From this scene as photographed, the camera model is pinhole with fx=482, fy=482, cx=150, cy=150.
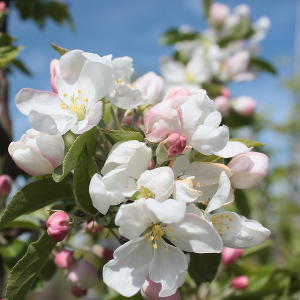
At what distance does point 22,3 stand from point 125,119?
117 cm

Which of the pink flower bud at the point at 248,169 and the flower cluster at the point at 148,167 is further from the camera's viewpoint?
the pink flower bud at the point at 248,169

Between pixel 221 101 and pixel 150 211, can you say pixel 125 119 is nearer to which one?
pixel 150 211

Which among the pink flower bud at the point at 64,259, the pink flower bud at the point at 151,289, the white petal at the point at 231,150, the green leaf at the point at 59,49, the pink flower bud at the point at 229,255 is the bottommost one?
the pink flower bud at the point at 229,255

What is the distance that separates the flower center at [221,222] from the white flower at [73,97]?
340mm

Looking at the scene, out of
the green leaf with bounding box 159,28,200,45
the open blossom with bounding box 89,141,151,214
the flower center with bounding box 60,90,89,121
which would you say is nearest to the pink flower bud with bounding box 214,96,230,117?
the green leaf with bounding box 159,28,200,45

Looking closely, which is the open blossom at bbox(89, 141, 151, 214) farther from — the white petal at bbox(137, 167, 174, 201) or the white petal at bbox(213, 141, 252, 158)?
the white petal at bbox(213, 141, 252, 158)

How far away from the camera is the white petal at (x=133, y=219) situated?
92 centimetres

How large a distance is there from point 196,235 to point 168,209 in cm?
12

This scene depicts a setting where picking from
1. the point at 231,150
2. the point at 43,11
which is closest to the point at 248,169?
the point at 231,150

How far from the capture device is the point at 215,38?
288 centimetres

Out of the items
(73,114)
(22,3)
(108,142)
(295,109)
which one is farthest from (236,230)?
(295,109)

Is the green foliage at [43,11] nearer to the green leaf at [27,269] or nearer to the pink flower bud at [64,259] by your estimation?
the pink flower bud at [64,259]

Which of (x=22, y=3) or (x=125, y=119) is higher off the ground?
(x=22, y=3)

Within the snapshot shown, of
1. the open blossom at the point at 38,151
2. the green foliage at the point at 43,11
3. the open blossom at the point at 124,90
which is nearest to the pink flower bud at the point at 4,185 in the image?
the open blossom at the point at 38,151
